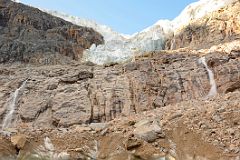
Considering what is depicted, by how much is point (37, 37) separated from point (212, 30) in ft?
61.5

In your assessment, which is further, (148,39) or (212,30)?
(148,39)

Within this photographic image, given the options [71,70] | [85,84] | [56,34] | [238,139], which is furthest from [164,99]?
[56,34]

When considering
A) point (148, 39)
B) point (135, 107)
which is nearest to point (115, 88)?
point (135, 107)

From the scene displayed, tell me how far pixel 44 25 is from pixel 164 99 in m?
27.0

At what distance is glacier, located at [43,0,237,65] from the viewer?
48844mm

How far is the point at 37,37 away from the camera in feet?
159

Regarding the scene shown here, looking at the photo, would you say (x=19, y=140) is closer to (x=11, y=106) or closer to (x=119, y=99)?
(x=119, y=99)

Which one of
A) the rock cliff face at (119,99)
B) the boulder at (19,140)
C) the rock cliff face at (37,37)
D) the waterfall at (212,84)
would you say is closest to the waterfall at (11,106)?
the rock cliff face at (119,99)

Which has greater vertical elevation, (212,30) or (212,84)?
(212,30)

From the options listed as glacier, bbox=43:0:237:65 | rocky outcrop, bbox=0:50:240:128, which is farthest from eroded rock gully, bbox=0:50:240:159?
glacier, bbox=43:0:237:65

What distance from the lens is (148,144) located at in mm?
18641

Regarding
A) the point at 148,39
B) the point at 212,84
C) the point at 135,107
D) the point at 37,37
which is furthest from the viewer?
the point at 148,39

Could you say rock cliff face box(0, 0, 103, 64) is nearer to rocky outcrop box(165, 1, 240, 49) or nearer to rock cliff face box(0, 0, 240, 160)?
rock cliff face box(0, 0, 240, 160)

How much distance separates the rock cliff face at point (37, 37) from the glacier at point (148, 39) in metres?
1.82
